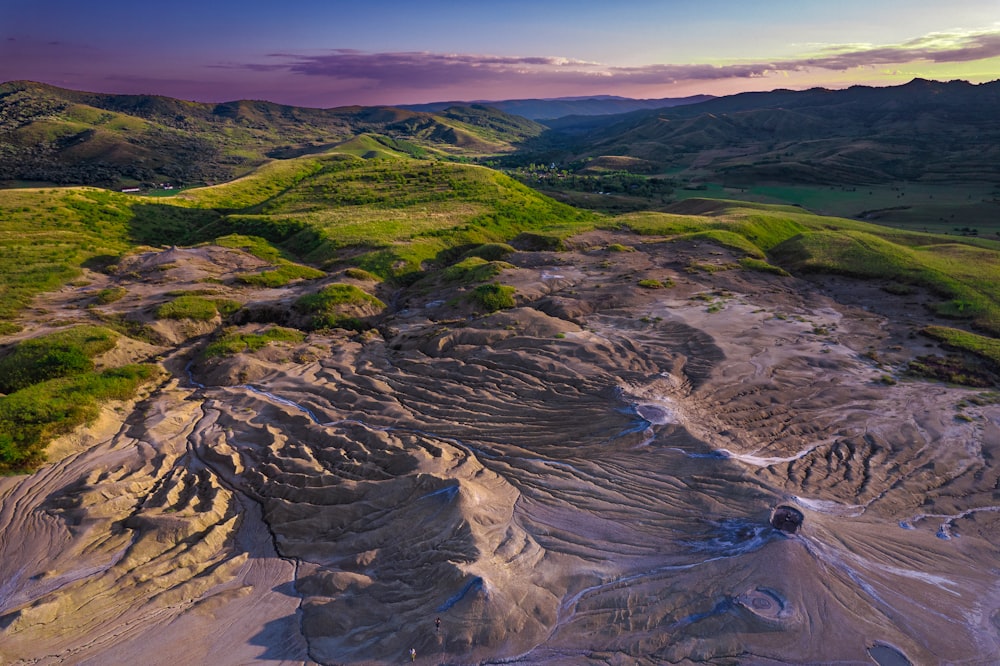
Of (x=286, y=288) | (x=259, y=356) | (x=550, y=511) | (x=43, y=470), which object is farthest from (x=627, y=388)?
(x=286, y=288)

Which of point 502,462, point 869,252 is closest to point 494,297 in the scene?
point 502,462

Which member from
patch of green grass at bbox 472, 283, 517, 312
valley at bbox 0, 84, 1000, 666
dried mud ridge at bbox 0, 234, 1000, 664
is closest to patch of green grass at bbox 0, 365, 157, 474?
valley at bbox 0, 84, 1000, 666

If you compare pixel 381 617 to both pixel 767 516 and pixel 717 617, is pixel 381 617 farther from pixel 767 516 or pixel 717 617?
pixel 767 516

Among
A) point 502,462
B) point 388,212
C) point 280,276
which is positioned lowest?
point 502,462

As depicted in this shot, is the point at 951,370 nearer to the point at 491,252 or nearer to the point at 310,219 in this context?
the point at 491,252

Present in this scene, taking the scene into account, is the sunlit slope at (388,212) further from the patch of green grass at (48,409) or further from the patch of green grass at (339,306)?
the patch of green grass at (48,409)
